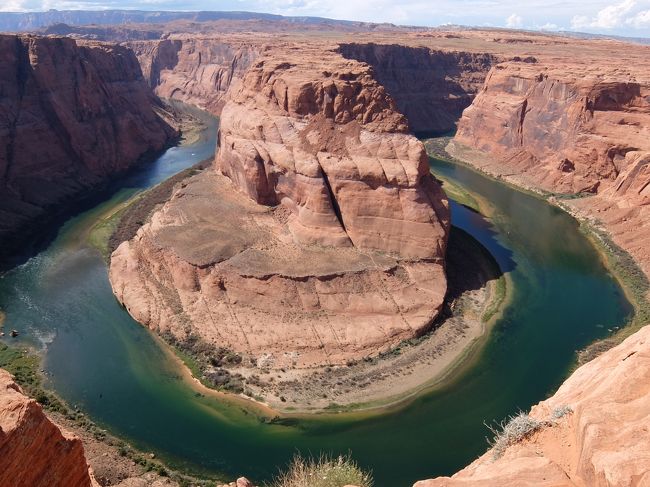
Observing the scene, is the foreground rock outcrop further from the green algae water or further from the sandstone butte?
the sandstone butte

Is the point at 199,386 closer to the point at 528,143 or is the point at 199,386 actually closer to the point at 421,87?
the point at 528,143

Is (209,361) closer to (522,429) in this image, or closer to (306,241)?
(306,241)

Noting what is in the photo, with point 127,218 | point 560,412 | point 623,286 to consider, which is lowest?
point 127,218

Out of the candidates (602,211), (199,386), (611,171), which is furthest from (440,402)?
(611,171)

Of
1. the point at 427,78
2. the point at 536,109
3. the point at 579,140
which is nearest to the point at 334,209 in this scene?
the point at 579,140

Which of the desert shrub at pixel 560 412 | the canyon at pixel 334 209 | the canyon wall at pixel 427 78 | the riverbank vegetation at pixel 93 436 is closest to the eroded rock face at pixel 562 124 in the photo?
the canyon at pixel 334 209
